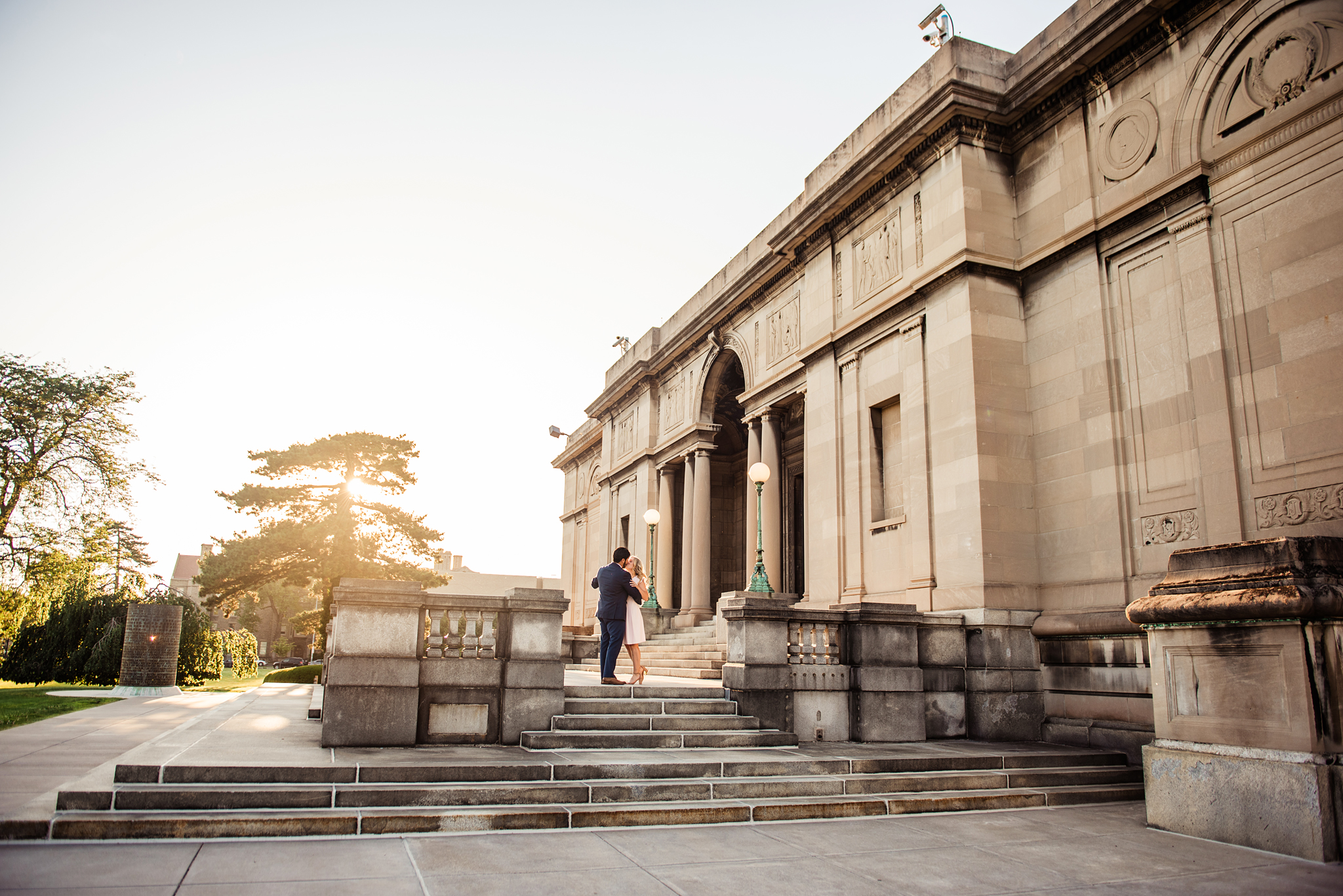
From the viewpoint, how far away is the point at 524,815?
24.1 feet

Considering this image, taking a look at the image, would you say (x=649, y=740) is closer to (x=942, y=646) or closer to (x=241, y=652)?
(x=942, y=646)

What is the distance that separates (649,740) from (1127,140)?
12.1m

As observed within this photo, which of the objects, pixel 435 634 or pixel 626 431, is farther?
pixel 626 431

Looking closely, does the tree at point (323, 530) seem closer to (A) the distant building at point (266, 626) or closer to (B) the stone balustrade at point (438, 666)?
(B) the stone balustrade at point (438, 666)

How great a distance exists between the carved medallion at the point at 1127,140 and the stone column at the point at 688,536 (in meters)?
15.7

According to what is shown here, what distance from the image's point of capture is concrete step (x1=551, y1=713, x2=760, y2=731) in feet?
34.8

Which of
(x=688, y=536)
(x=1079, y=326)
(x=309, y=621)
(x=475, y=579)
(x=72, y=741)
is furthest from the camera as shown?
(x=475, y=579)

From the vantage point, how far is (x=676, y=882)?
574cm

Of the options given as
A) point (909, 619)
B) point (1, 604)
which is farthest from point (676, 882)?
point (1, 604)

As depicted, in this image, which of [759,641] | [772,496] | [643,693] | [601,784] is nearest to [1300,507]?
[759,641]

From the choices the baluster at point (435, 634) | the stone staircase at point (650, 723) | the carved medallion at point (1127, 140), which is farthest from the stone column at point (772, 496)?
the baluster at point (435, 634)

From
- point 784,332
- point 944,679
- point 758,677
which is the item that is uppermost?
point 784,332

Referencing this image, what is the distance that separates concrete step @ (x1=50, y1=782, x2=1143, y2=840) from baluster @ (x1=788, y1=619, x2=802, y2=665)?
123 inches

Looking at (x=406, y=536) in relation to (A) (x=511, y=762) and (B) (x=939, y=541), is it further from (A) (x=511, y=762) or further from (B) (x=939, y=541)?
(A) (x=511, y=762)
